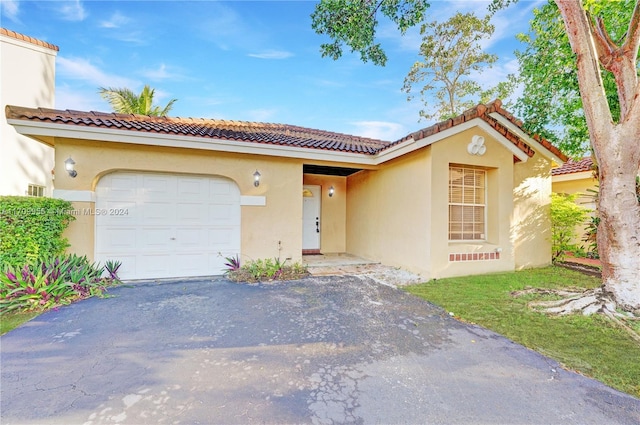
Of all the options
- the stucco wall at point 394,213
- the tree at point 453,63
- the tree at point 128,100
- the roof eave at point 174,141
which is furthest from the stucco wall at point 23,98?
the tree at point 453,63

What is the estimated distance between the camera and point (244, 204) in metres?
7.62

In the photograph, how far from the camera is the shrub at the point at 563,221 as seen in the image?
882 centimetres

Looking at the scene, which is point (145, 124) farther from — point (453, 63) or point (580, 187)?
A: point (453, 63)

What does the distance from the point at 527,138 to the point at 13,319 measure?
503 inches

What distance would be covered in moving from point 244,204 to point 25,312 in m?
4.59

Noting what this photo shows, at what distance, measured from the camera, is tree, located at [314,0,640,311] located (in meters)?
4.72

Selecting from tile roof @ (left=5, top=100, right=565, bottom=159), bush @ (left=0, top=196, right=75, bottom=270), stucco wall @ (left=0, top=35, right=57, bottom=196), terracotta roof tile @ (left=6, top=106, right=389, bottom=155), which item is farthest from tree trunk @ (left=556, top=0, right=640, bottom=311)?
stucco wall @ (left=0, top=35, right=57, bottom=196)

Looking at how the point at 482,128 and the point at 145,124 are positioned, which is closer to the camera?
the point at 145,124

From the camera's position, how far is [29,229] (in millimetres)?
5371

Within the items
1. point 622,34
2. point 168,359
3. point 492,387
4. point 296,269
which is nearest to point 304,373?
point 168,359

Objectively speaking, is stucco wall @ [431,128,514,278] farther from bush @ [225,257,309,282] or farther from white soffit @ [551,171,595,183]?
white soffit @ [551,171,595,183]

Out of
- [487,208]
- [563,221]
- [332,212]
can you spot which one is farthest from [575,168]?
[332,212]

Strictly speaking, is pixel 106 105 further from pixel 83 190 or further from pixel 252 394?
pixel 252 394

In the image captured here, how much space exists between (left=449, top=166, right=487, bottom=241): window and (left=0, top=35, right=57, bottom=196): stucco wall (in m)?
15.6
